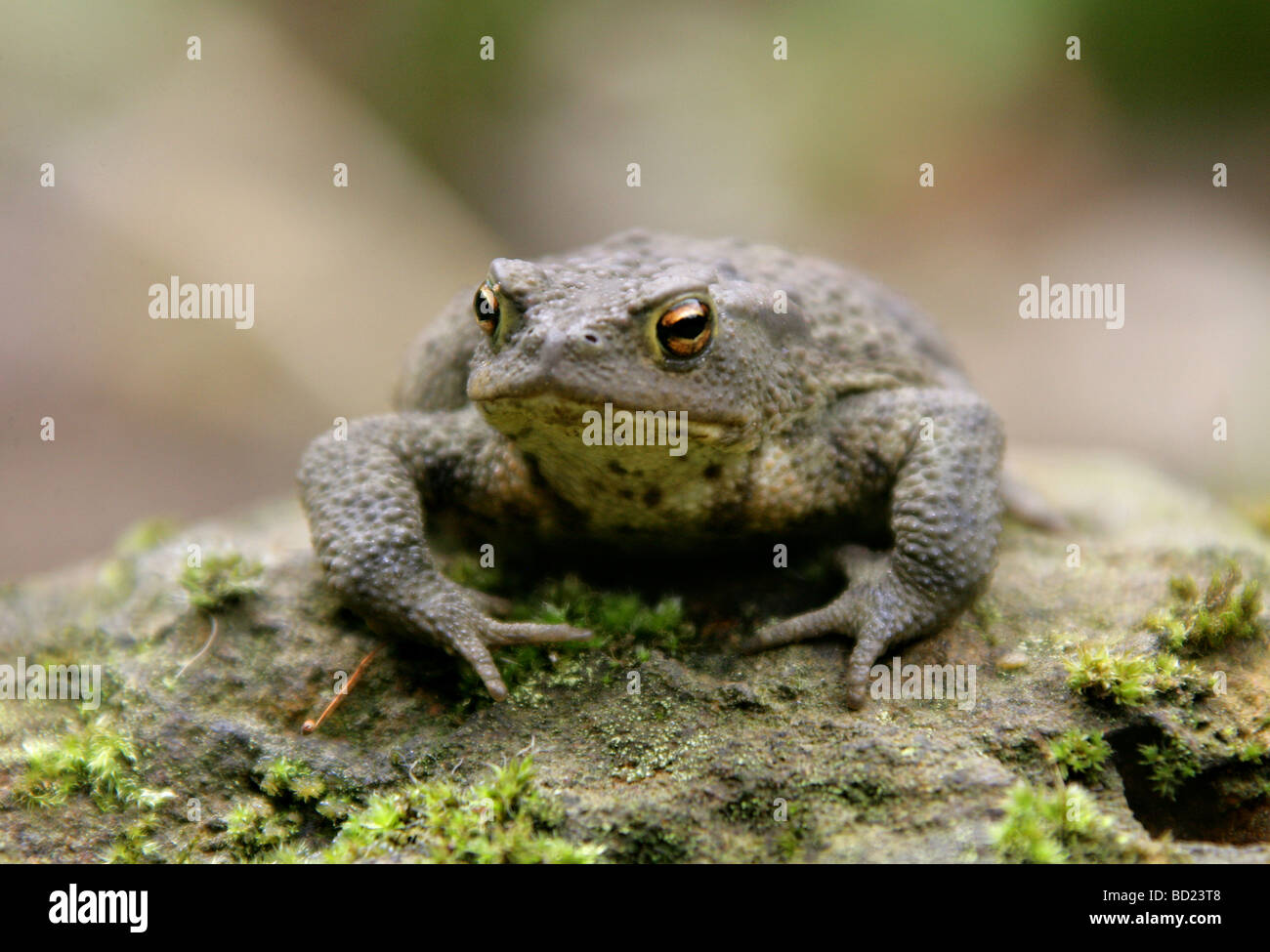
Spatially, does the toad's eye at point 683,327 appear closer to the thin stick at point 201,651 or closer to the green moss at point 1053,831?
the green moss at point 1053,831

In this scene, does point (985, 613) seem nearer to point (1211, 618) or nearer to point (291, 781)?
point (1211, 618)

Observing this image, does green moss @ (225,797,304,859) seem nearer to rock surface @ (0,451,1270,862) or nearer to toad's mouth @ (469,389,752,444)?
rock surface @ (0,451,1270,862)

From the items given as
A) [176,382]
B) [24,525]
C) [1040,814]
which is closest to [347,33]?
[176,382]

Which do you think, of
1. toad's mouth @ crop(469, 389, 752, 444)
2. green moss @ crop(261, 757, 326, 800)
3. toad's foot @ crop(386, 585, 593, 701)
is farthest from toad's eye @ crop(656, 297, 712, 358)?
green moss @ crop(261, 757, 326, 800)

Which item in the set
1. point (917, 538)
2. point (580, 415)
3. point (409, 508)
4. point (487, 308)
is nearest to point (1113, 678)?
point (917, 538)

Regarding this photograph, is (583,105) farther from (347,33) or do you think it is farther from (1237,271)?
(1237,271)

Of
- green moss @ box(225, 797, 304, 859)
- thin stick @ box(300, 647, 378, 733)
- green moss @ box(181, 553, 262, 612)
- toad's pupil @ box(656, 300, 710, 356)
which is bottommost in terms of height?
green moss @ box(225, 797, 304, 859)
